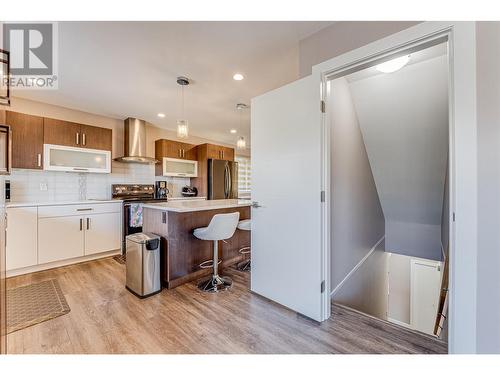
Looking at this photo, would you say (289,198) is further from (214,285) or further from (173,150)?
(173,150)

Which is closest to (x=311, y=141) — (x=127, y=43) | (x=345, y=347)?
(x=345, y=347)

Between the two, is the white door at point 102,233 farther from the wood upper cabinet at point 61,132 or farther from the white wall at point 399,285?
the white wall at point 399,285

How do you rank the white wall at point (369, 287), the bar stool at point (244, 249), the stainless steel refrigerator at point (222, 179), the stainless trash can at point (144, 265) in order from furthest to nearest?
the stainless steel refrigerator at point (222, 179)
the bar stool at point (244, 249)
the white wall at point (369, 287)
the stainless trash can at point (144, 265)

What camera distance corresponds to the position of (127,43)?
204 centimetres

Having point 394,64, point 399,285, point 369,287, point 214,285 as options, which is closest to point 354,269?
point 369,287

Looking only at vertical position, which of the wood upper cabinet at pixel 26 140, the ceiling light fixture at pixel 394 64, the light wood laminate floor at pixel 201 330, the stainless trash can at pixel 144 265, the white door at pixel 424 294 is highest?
the ceiling light fixture at pixel 394 64

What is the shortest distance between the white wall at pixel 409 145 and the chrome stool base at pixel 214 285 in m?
2.80

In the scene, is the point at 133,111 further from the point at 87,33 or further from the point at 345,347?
the point at 345,347

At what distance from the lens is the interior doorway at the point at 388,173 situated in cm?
231

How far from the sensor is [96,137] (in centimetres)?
374

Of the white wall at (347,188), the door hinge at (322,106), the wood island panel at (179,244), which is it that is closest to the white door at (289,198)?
the door hinge at (322,106)

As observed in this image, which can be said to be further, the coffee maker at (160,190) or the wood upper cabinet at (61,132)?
the coffee maker at (160,190)

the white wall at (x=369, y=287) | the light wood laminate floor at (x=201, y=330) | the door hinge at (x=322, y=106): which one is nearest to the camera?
the light wood laminate floor at (x=201, y=330)
